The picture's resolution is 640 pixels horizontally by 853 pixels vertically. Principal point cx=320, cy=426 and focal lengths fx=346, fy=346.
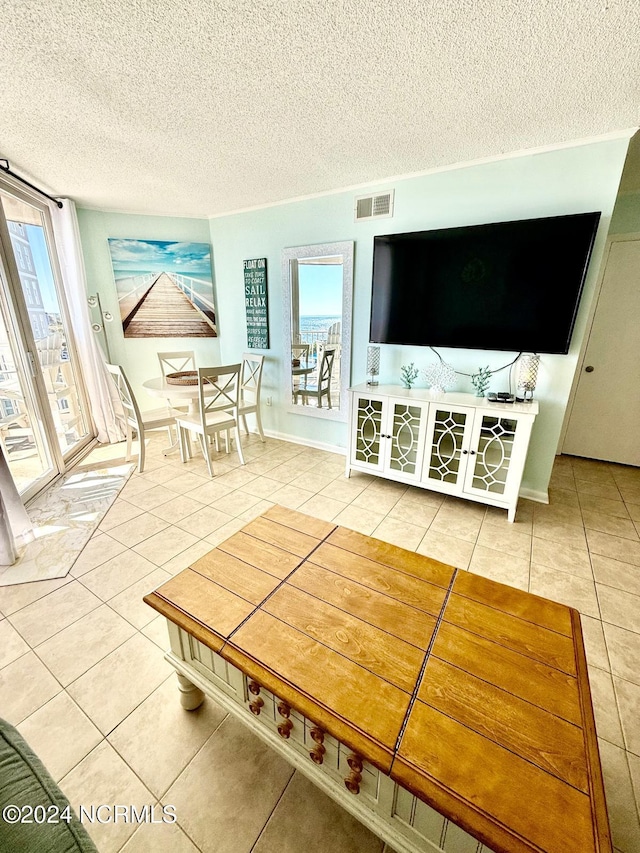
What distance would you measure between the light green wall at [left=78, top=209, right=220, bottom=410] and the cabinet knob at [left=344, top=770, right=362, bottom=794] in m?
4.17

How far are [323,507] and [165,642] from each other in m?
1.32

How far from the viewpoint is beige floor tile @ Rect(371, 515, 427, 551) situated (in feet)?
7.23

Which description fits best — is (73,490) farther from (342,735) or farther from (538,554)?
(538,554)

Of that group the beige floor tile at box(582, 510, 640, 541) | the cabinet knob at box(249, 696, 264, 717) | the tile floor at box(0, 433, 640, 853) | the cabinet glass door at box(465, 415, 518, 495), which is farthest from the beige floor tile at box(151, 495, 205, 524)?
the beige floor tile at box(582, 510, 640, 541)

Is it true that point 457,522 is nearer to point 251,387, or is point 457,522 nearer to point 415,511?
point 415,511

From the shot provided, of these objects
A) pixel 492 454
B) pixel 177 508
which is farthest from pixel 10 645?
pixel 492 454

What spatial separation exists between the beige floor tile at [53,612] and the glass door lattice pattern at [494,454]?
2.43 metres

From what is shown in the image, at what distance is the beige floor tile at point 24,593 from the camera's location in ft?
5.62

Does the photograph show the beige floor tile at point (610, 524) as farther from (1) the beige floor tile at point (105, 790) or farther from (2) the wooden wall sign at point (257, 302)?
(2) the wooden wall sign at point (257, 302)

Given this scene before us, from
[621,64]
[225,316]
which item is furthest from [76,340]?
[621,64]

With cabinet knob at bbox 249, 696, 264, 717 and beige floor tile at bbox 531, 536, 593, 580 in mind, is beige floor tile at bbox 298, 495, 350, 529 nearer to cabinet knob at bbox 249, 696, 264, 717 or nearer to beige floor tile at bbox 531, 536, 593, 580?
beige floor tile at bbox 531, 536, 593, 580

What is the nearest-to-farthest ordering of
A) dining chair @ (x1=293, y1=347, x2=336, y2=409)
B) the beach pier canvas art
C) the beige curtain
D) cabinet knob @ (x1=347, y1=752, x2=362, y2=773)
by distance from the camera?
cabinet knob @ (x1=347, y1=752, x2=362, y2=773), the beige curtain, dining chair @ (x1=293, y1=347, x2=336, y2=409), the beach pier canvas art

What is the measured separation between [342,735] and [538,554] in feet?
5.95

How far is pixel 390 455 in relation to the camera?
2814mm
